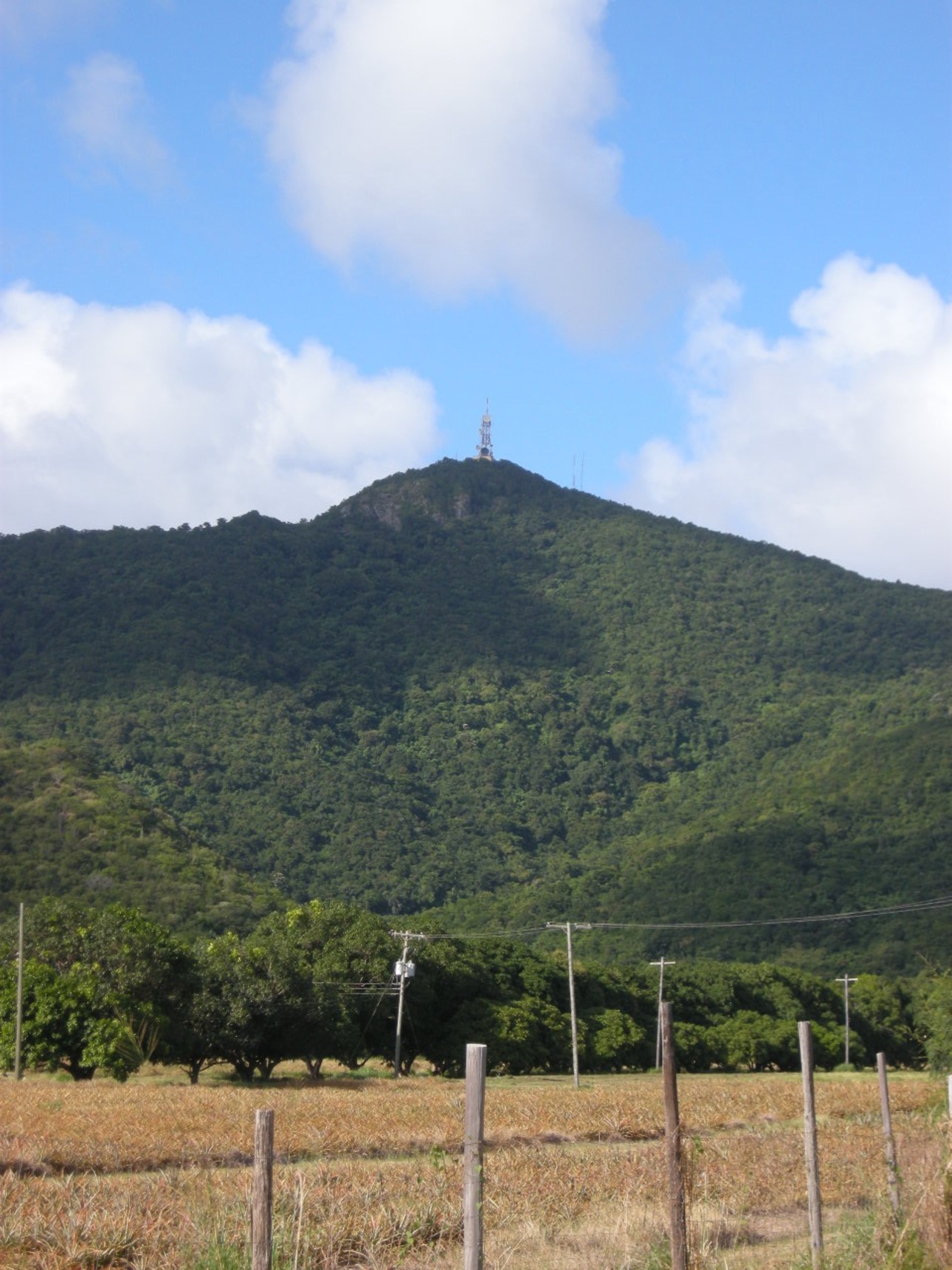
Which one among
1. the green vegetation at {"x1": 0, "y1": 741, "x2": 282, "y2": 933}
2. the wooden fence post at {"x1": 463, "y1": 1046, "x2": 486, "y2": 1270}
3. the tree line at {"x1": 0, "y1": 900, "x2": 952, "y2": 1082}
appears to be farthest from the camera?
the green vegetation at {"x1": 0, "y1": 741, "x2": 282, "y2": 933}

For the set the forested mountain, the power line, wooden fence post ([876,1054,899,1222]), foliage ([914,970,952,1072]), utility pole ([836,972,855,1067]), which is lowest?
utility pole ([836,972,855,1067])

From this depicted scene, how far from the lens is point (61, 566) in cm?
15225

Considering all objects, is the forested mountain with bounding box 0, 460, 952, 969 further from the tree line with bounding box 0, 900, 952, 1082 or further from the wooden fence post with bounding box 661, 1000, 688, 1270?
the wooden fence post with bounding box 661, 1000, 688, 1270

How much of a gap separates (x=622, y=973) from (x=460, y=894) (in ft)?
134

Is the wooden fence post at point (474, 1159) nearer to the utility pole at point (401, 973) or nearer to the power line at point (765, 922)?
the utility pole at point (401, 973)

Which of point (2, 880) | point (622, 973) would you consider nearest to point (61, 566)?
point (2, 880)

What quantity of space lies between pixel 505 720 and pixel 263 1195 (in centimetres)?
14458

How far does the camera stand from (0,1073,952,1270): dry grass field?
1029 centimetres

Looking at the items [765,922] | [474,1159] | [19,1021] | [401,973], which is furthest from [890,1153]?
[765,922]

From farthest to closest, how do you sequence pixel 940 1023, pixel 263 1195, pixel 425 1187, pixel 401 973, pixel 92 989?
pixel 401 973 < pixel 92 989 < pixel 940 1023 < pixel 425 1187 < pixel 263 1195

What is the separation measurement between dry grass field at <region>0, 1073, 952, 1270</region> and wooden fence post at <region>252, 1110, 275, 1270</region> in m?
1.53

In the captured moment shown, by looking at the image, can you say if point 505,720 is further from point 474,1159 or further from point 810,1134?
point 474,1159

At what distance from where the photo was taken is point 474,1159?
7.55 meters

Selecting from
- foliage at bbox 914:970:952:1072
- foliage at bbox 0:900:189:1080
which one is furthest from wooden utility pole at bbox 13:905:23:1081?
foliage at bbox 914:970:952:1072
